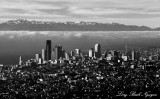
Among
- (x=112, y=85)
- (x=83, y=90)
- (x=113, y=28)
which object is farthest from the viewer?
(x=113, y=28)

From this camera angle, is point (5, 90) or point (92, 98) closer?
point (92, 98)

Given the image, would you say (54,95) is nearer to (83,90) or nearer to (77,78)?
(83,90)

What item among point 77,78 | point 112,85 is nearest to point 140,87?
point 112,85

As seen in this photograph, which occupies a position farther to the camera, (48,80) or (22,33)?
(22,33)

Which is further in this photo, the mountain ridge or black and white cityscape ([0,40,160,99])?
the mountain ridge

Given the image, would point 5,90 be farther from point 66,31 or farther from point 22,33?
point 66,31

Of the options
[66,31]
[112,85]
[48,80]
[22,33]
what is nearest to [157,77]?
[112,85]

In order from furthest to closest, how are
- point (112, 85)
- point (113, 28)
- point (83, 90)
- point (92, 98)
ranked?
point (113, 28) → point (112, 85) → point (83, 90) → point (92, 98)

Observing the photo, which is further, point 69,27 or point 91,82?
point 69,27

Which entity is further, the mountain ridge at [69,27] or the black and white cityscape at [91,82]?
the mountain ridge at [69,27]
